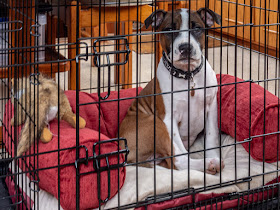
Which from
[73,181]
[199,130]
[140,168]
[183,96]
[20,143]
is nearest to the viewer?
[73,181]

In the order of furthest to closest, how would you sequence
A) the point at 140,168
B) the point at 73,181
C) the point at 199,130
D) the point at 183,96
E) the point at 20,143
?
1. the point at 199,130
2. the point at 183,96
3. the point at 140,168
4. the point at 20,143
5. the point at 73,181

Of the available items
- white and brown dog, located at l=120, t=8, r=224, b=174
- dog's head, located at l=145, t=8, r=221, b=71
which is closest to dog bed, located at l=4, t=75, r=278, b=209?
white and brown dog, located at l=120, t=8, r=224, b=174

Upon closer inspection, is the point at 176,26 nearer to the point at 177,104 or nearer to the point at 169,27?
the point at 169,27

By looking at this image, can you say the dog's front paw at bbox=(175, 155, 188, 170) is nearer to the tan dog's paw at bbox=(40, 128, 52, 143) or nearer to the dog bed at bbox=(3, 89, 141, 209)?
the dog bed at bbox=(3, 89, 141, 209)

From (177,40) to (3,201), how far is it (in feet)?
3.35

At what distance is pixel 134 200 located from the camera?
1834 millimetres

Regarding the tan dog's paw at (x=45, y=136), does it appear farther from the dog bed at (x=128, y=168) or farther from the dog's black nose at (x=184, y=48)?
the dog's black nose at (x=184, y=48)

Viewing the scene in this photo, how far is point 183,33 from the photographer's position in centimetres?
206

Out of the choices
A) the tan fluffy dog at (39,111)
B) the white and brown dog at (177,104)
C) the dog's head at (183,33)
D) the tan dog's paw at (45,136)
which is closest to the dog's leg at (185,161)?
the white and brown dog at (177,104)

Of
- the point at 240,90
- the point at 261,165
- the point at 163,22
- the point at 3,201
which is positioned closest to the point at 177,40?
the point at 163,22

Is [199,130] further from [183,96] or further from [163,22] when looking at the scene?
[163,22]

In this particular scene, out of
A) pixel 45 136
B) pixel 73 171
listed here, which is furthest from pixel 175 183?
pixel 45 136

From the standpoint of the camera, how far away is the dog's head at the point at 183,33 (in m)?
2.04

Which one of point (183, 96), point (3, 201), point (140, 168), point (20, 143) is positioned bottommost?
point (3, 201)
